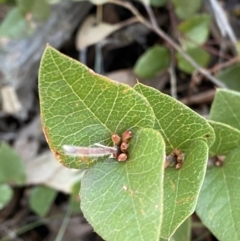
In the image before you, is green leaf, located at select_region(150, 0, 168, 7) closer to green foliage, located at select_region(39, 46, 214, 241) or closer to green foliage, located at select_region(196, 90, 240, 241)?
green foliage, located at select_region(196, 90, 240, 241)

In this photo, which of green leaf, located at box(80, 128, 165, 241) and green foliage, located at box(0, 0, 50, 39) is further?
green foliage, located at box(0, 0, 50, 39)

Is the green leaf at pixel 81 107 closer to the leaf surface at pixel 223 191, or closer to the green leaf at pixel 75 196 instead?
the leaf surface at pixel 223 191

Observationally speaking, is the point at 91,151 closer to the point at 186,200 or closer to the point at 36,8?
the point at 186,200

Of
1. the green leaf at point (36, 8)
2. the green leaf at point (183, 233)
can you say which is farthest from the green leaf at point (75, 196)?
the green leaf at point (36, 8)

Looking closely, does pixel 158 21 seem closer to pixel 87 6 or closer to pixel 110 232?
pixel 87 6

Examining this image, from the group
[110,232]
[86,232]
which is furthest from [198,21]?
[110,232]

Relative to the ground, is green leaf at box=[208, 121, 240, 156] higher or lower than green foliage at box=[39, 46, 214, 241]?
lower

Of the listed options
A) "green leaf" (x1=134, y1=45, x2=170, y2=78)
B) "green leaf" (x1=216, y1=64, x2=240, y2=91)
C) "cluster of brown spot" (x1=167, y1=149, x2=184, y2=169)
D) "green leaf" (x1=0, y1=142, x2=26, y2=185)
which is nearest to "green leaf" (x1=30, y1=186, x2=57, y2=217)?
"green leaf" (x1=0, y1=142, x2=26, y2=185)
